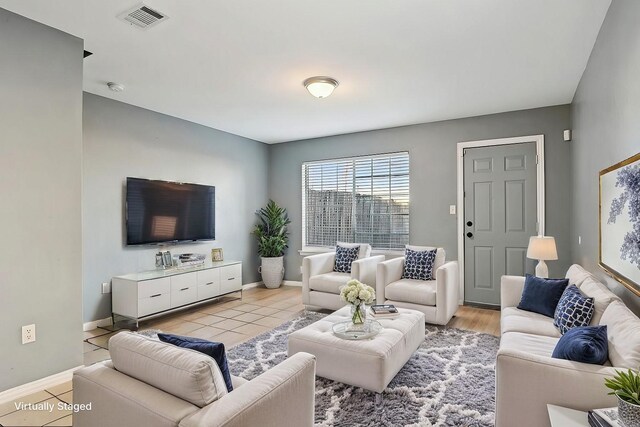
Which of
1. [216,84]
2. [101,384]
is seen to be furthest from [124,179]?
[101,384]

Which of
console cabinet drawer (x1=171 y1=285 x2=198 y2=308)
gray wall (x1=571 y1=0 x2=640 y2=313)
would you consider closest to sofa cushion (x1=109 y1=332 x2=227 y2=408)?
gray wall (x1=571 y1=0 x2=640 y2=313)

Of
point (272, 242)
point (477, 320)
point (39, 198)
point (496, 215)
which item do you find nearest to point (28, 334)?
point (39, 198)

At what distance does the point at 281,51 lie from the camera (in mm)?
2883

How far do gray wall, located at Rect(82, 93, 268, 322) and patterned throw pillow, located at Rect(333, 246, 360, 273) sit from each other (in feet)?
6.05

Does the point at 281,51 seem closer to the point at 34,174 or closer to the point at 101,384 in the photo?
the point at 34,174

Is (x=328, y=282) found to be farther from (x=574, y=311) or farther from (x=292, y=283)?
(x=574, y=311)

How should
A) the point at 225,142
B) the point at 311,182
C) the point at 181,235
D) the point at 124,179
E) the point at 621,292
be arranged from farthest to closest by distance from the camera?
the point at 311,182 → the point at 225,142 → the point at 181,235 → the point at 124,179 → the point at 621,292

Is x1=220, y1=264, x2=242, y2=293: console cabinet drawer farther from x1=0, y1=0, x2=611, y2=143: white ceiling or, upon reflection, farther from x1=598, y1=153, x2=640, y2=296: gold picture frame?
x1=598, y1=153, x2=640, y2=296: gold picture frame

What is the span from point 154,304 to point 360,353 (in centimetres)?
264

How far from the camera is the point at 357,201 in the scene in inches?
224

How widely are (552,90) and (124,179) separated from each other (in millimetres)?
4889

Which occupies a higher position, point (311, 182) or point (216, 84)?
point (216, 84)

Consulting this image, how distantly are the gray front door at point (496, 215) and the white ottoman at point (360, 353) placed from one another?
2.39 metres

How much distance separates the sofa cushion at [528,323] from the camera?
2.41 metres
